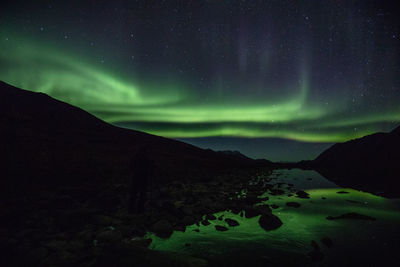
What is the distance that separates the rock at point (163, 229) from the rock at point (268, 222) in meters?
3.44

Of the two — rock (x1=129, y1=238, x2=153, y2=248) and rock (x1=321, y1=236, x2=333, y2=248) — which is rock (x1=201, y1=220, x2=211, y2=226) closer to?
rock (x1=129, y1=238, x2=153, y2=248)

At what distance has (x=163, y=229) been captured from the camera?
6750mm

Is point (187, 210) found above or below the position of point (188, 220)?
above

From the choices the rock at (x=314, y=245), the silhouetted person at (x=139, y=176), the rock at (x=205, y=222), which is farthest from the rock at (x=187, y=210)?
the rock at (x=314, y=245)

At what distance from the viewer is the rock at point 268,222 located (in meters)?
7.71

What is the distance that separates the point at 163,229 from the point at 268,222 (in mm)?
3953

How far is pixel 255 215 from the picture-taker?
29.6 feet

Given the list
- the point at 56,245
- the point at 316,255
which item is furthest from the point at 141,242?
the point at 316,255

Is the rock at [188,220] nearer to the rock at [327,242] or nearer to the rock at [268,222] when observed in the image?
the rock at [268,222]

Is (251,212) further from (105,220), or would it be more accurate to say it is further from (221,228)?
(105,220)

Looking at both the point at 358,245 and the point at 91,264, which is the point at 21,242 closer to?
the point at 91,264

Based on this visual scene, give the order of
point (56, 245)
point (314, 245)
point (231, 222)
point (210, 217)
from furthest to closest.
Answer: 1. point (210, 217)
2. point (231, 222)
3. point (314, 245)
4. point (56, 245)

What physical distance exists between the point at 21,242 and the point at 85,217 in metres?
2.16

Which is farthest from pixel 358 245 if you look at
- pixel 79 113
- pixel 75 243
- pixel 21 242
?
pixel 79 113
